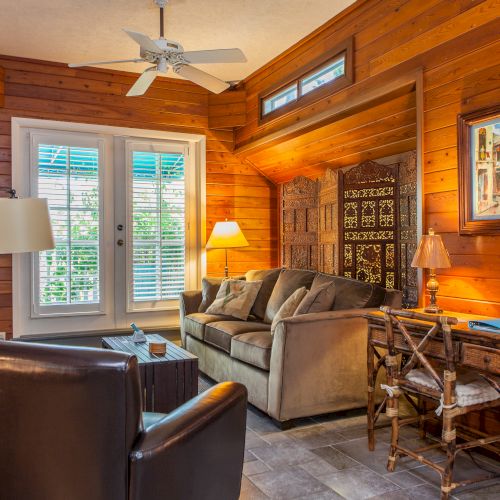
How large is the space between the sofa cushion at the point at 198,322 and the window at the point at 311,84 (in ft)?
6.46

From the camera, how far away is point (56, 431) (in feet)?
4.46

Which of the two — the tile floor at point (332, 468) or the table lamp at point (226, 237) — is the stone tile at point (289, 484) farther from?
the table lamp at point (226, 237)

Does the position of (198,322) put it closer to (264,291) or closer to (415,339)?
(264,291)

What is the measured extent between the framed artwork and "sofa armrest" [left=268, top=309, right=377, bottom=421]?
38.7 inches

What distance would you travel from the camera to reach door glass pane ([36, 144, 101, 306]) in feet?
16.4

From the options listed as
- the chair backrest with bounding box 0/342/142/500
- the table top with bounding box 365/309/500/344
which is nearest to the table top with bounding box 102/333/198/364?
the table top with bounding box 365/309/500/344

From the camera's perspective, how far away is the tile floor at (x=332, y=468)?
97.7 inches

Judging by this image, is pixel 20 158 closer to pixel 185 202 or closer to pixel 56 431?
pixel 185 202

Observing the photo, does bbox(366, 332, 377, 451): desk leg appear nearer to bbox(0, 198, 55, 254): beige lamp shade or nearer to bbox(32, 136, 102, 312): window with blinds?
bbox(0, 198, 55, 254): beige lamp shade

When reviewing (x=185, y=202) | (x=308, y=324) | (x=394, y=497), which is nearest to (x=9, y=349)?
(x=394, y=497)

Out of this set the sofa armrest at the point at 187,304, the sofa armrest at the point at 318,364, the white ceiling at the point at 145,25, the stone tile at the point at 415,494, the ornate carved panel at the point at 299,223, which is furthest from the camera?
the ornate carved panel at the point at 299,223

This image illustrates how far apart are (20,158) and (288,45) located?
8.81 ft

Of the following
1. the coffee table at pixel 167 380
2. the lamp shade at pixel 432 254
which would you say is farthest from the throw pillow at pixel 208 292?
the lamp shade at pixel 432 254

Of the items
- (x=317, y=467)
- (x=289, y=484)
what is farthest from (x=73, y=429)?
(x=317, y=467)
